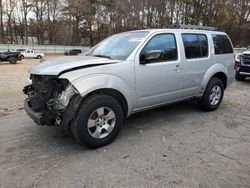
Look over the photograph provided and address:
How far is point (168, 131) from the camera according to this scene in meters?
4.85

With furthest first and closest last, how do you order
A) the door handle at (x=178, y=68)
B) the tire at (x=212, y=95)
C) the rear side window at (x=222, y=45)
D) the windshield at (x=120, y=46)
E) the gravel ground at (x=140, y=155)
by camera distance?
the rear side window at (x=222, y=45), the tire at (x=212, y=95), the door handle at (x=178, y=68), the windshield at (x=120, y=46), the gravel ground at (x=140, y=155)

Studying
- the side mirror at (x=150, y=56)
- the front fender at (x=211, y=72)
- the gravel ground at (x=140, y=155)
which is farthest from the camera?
the front fender at (x=211, y=72)

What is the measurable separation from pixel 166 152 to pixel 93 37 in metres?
62.8

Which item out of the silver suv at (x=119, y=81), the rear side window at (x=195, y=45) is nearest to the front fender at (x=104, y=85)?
the silver suv at (x=119, y=81)

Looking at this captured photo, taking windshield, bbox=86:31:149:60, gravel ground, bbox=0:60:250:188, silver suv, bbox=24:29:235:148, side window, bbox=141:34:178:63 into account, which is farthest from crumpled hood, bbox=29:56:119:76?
gravel ground, bbox=0:60:250:188

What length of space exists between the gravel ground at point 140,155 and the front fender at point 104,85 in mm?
757

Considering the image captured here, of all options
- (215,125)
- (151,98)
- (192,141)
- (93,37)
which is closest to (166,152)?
(192,141)

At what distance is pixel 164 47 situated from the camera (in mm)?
4965

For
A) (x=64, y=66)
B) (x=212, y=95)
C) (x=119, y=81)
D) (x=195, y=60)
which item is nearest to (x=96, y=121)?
(x=119, y=81)

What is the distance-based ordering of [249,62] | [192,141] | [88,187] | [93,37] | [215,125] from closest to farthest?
[88,187] < [192,141] < [215,125] < [249,62] < [93,37]

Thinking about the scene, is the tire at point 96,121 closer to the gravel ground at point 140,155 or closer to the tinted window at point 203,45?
the gravel ground at point 140,155

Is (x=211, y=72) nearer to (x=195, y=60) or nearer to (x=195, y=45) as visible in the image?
(x=195, y=60)

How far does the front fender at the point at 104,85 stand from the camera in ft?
12.4

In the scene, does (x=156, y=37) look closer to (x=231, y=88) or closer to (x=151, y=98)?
(x=151, y=98)
